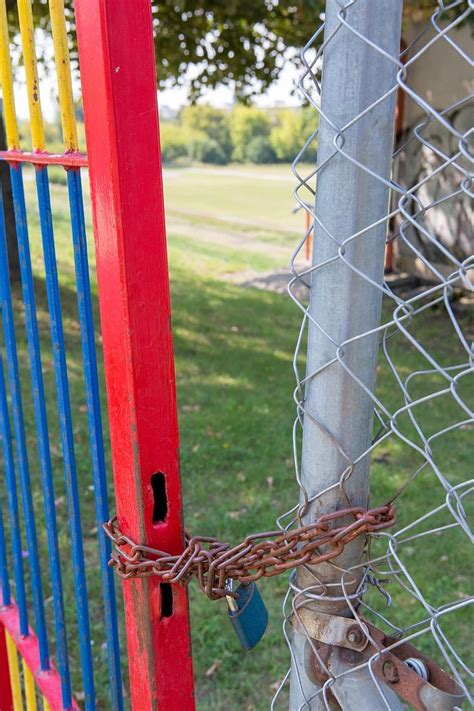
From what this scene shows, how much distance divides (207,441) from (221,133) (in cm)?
3166

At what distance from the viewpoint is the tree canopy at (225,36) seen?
777cm

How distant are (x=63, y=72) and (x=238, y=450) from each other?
3947 mm

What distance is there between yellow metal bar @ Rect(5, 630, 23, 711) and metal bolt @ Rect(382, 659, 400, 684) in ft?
5.05

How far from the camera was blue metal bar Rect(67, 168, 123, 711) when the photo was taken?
159 cm

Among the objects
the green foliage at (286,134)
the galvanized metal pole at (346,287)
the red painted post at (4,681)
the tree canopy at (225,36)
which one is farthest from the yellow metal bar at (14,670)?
the green foliage at (286,134)

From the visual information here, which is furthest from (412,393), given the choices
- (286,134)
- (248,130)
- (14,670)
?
(248,130)

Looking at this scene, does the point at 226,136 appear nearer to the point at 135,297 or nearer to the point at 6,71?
the point at 6,71

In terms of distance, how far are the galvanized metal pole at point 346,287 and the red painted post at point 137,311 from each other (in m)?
0.27

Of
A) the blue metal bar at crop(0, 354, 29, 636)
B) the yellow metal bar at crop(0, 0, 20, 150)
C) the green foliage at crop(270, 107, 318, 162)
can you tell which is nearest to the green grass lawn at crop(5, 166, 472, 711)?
the blue metal bar at crop(0, 354, 29, 636)

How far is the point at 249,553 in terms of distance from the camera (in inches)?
50.6

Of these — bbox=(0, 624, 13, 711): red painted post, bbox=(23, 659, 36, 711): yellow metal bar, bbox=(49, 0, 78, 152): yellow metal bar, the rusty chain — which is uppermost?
bbox=(49, 0, 78, 152): yellow metal bar

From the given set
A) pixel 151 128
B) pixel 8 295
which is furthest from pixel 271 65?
pixel 151 128

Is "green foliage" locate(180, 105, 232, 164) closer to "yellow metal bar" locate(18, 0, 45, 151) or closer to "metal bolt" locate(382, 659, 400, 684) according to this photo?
"yellow metal bar" locate(18, 0, 45, 151)

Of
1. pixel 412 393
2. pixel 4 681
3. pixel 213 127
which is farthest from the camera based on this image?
pixel 213 127
